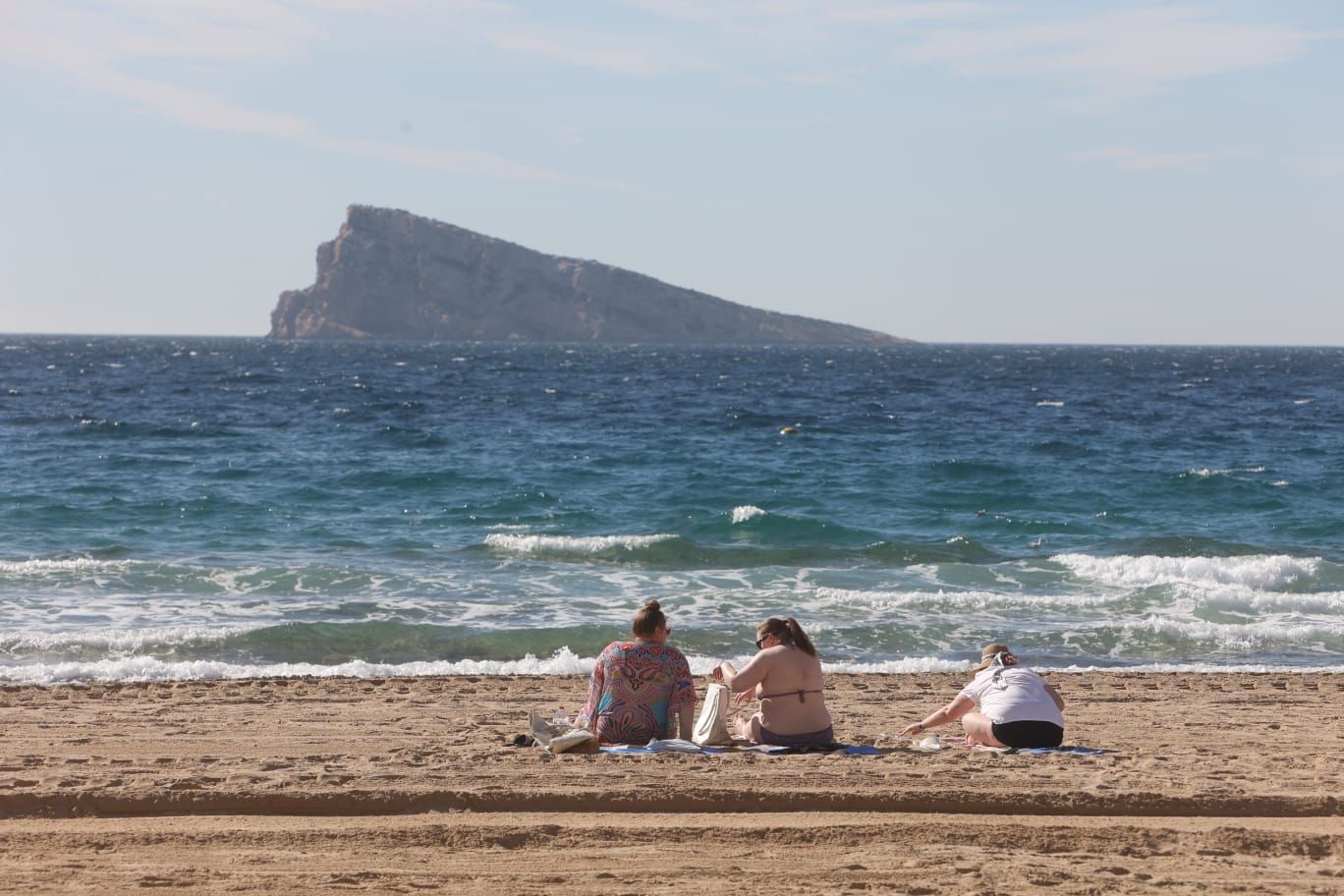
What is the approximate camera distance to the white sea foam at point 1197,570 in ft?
50.9

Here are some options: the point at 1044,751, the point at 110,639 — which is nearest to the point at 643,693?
the point at 1044,751

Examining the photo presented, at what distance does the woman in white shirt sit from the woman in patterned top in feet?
5.03

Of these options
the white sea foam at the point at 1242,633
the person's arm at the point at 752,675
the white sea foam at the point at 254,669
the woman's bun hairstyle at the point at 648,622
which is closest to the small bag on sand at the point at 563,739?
the woman's bun hairstyle at the point at 648,622

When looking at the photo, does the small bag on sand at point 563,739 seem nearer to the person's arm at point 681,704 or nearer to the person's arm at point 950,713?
the person's arm at point 681,704

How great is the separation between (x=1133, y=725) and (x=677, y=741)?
3.34m

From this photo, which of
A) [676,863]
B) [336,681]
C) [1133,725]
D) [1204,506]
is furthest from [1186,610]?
[676,863]

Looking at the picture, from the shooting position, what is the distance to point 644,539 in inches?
706

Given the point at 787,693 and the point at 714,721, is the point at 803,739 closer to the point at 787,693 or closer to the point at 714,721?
the point at 787,693

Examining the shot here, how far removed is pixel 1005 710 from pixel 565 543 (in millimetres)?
10807

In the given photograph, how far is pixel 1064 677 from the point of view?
10.7 meters

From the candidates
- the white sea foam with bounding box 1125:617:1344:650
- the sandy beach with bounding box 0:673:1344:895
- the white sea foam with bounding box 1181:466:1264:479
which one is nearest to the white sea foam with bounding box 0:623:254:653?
the sandy beach with bounding box 0:673:1344:895

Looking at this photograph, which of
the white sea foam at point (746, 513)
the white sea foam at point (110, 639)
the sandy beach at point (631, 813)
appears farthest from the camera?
the white sea foam at point (746, 513)

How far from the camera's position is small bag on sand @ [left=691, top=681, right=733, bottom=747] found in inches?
294

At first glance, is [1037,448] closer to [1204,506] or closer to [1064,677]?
[1204,506]
